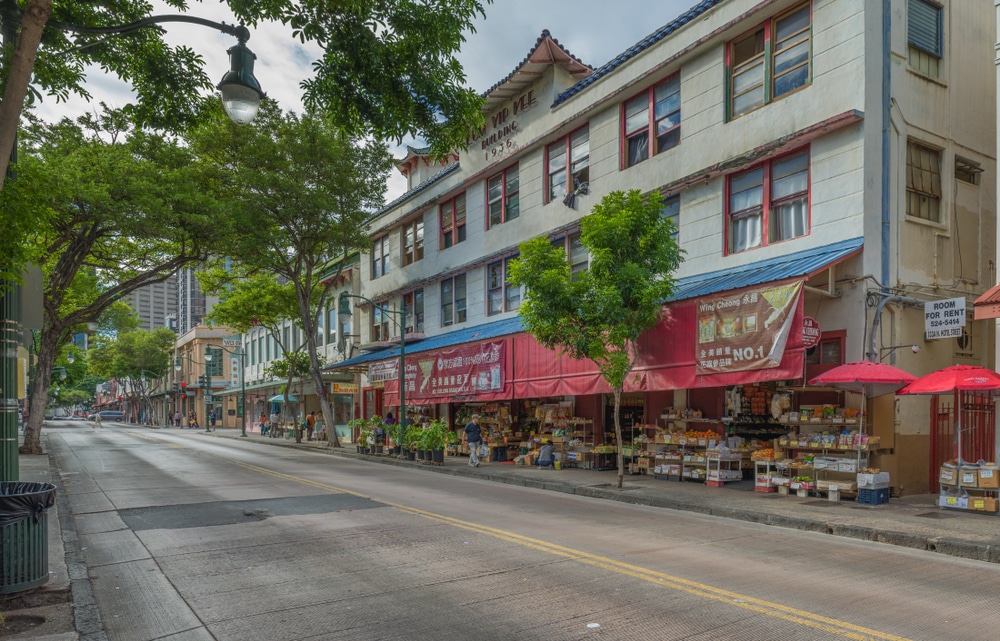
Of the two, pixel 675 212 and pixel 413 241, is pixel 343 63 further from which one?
pixel 413 241

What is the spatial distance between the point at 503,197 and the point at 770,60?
1133 cm

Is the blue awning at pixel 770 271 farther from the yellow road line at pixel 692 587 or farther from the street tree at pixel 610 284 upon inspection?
the yellow road line at pixel 692 587

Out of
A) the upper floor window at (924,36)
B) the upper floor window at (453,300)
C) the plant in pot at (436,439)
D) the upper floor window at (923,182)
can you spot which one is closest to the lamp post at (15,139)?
the upper floor window at (923,182)

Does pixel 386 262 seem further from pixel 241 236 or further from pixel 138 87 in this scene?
pixel 138 87

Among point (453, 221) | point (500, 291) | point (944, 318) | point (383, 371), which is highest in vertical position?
point (453, 221)

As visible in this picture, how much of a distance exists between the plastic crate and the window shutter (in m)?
9.21

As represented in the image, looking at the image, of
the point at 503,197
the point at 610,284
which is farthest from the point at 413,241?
the point at 610,284

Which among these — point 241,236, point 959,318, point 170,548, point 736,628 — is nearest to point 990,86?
point 959,318

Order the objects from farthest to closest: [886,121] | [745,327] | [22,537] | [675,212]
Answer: [675,212]
[886,121]
[745,327]
[22,537]

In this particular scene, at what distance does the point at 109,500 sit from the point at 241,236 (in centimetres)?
1400

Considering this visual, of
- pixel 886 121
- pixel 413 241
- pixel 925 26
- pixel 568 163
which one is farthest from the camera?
pixel 413 241

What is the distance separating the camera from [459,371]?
24.5 metres

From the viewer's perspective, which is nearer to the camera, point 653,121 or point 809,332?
point 809,332

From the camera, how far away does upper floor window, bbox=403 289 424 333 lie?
103ft
